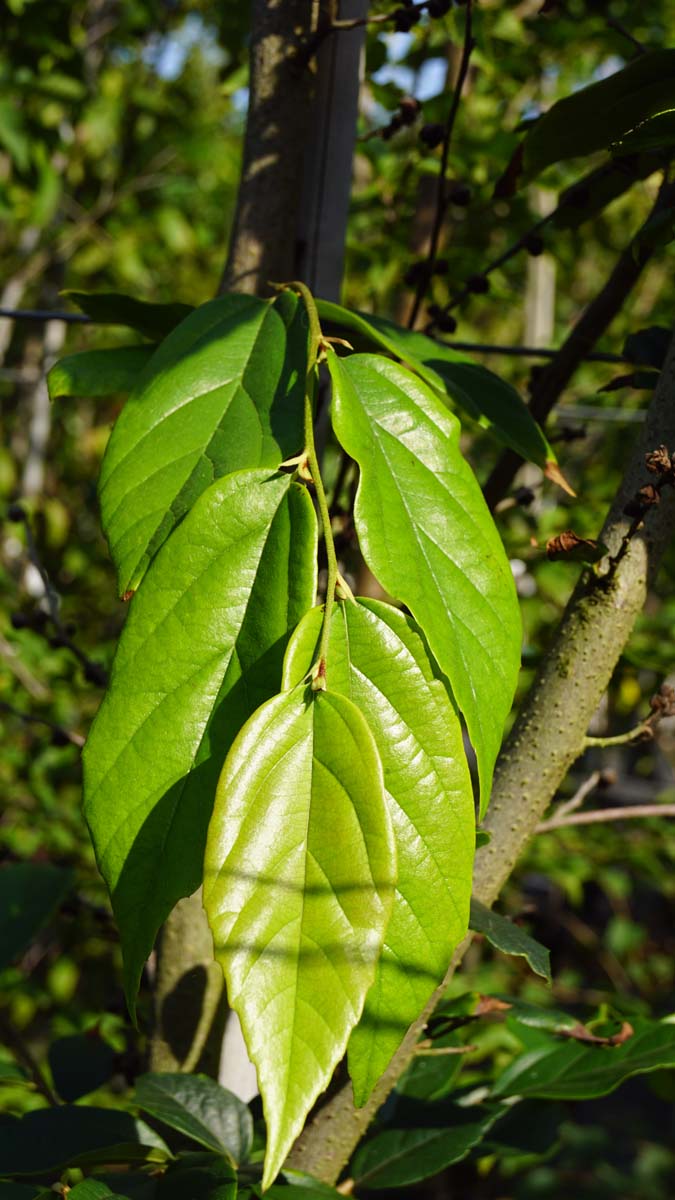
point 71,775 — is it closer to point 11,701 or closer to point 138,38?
point 11,701

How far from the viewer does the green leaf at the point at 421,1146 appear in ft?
2.57

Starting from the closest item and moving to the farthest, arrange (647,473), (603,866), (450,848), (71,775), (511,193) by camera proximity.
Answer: (450,848)
(647,473)
(511,193)
(71,775)
(603,866)

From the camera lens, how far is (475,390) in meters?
0.76

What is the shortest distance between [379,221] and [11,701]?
52.2 inches

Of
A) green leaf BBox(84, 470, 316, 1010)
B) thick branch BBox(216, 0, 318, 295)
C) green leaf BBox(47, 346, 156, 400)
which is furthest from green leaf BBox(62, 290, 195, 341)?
green leaf BBox(84, 470, 316, 1010)

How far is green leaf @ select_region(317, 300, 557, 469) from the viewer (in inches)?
28.6

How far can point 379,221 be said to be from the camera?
209 cm

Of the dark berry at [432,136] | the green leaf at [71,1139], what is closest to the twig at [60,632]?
the green leaf at [71,1139]

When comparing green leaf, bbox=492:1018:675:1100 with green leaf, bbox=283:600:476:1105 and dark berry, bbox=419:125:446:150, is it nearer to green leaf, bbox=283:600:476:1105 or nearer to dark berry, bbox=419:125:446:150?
green leaf, bbox=283:600:476:1105

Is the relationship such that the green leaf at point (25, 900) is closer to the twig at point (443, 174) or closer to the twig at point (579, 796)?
the twig at point (579, 796)

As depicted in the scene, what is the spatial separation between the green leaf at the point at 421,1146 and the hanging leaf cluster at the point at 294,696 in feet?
1.11

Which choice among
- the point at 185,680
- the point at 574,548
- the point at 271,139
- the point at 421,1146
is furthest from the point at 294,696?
the point at 271,139

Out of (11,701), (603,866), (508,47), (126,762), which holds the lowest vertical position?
(603,866)

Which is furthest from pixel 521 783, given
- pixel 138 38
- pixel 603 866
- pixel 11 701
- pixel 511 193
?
pixel 138 38
